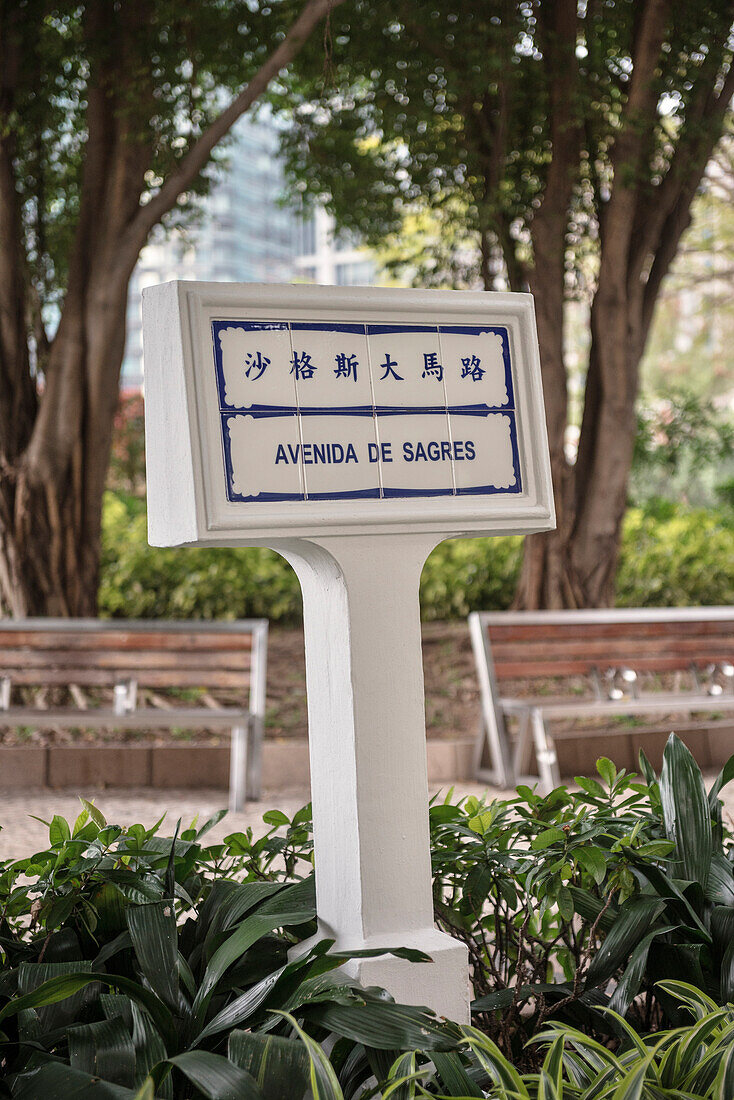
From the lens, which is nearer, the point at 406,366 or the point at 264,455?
the point at 264,455

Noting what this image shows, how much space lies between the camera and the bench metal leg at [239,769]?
5160 mm

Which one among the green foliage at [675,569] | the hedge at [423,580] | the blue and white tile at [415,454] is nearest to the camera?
the blue and white tile at [415,454]

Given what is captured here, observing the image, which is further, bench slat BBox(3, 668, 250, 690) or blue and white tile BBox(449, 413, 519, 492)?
bench slat BBox(3, 668, 250, 690)

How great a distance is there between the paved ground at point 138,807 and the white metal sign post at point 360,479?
103 inches

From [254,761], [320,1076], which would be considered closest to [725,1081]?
[320,1076]

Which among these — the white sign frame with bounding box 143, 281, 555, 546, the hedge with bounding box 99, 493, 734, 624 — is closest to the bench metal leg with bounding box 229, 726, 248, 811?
the hedge with bounding box 99, 493, 734, 624

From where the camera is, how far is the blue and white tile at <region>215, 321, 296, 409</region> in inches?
81.5

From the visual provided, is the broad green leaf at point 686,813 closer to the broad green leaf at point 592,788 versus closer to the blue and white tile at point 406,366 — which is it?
the broad green leaf at point 592,788

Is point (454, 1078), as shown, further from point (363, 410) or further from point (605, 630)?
point (605, 630)

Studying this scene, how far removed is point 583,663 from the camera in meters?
5.79

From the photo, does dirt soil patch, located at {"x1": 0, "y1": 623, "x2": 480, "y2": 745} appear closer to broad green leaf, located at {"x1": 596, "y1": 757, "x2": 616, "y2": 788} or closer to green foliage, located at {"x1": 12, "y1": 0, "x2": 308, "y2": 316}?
green foliage, located at {"x1": 12, "y1": 0, "x2": 308, "y2": 316}

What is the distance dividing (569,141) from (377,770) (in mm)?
5872

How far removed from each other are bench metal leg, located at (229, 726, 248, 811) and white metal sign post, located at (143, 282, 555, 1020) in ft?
9.77

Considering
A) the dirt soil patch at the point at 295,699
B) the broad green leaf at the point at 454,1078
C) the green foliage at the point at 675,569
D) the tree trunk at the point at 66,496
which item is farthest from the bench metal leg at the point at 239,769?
the green foliage at the point at 675,569
